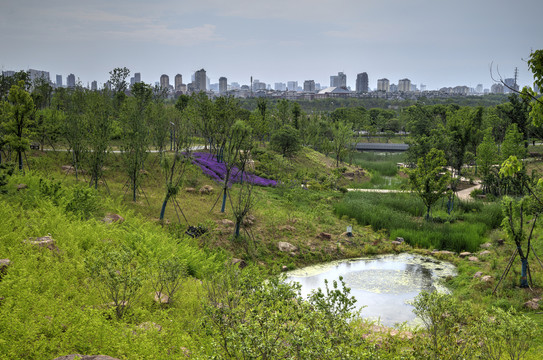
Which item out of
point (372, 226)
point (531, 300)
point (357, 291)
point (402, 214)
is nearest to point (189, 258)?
point (357, 291)

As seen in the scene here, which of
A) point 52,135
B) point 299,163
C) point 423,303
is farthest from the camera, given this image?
point 299,163

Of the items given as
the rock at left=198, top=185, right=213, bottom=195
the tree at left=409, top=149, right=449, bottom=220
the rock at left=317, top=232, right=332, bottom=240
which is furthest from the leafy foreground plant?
the tree at left=409, top=149, right=449, bottom=220

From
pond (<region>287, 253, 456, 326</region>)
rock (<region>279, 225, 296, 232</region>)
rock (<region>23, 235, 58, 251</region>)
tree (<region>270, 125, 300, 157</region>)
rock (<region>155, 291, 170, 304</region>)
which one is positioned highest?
tree (<region>270, 125, 300, 157</region>)

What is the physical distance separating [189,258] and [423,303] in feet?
22.6

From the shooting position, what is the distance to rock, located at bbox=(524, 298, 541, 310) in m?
11.5

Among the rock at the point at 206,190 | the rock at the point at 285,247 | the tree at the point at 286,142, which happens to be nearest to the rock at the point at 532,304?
the rock at the point at 285,247

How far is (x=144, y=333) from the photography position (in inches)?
259

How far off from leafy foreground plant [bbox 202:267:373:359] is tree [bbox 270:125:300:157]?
1132 inches

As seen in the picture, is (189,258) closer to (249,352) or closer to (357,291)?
(357,291)

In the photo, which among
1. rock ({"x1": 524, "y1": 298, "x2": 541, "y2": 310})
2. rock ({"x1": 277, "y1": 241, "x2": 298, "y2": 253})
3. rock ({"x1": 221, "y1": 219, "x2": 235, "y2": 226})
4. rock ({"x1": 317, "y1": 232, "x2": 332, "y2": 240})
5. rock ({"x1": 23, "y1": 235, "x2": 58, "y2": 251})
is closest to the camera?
rock ({"x1": 23, "y1": 235, "x2": 58, "y2": 251})

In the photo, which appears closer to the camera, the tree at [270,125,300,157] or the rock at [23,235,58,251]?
the rock at [23,235,58,251]

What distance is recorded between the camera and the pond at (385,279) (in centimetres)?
1275

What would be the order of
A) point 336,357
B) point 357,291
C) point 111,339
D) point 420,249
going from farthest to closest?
point 420,249, point 357,291, point 111,339, point 336,357

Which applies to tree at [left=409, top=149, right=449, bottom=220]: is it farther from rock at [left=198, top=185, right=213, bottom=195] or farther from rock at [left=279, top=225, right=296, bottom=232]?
rock at [left=198, top=185, right=213, bottom=195]
